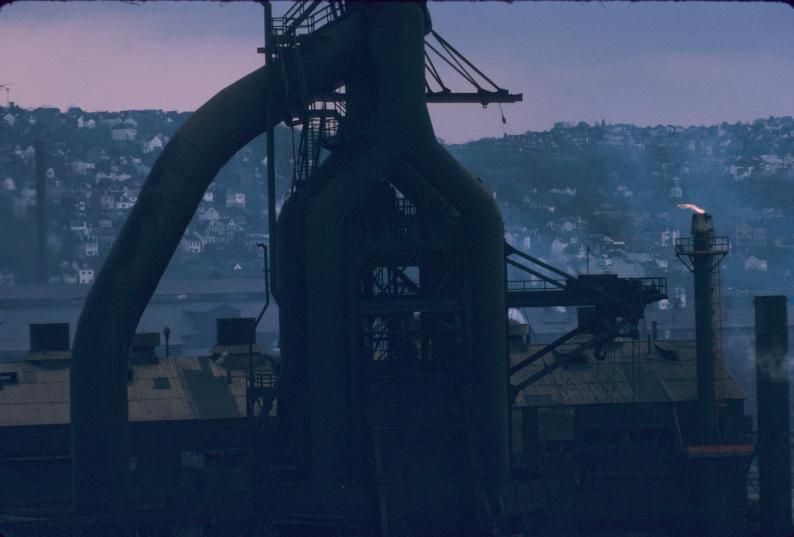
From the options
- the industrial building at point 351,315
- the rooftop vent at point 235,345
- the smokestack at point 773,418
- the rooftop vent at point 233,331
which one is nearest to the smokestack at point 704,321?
the smokestack at point 773,418

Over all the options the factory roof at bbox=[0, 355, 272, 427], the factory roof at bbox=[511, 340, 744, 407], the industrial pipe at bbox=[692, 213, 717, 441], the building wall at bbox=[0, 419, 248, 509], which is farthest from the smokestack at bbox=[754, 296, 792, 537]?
the building wall at bbox=[0, 419, 248, 509]

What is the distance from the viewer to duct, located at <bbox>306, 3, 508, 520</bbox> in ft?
112

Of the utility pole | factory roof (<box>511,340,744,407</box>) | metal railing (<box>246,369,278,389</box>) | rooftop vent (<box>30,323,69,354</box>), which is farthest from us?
factory roof (<box>511,340,744,407</box>)

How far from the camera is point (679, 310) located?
110 m

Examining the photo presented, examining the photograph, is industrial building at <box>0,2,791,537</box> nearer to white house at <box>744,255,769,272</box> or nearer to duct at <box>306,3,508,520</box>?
duct at <box>306,3,508,520</box>

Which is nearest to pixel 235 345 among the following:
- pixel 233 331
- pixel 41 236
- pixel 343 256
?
pixel 233 331

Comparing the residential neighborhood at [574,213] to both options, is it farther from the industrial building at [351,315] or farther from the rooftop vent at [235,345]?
the industrial building at [351,315]

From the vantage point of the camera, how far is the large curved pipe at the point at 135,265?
1334 inches

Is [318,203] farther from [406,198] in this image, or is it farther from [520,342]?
[520,342]

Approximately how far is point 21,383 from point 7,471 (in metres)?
3.28

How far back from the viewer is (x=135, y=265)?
112 ft

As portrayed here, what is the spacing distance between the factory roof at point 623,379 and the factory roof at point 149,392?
883cm

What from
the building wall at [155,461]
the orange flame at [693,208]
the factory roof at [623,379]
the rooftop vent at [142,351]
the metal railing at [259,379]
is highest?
the orange flame at [693,208]

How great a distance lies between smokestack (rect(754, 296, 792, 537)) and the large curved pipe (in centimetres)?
2004
